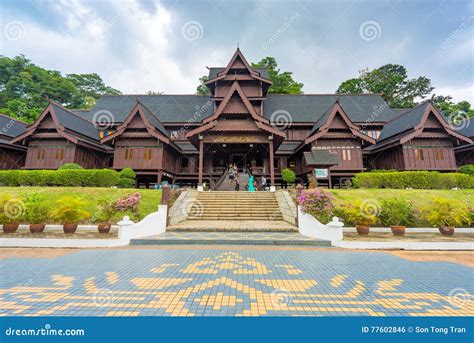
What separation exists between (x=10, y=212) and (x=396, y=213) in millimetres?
16150

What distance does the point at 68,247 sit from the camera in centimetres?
705

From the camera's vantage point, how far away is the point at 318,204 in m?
8.63

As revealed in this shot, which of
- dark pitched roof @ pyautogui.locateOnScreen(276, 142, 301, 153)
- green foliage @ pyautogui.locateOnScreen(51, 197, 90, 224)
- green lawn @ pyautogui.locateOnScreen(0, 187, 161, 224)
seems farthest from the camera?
dark pitched roof @ pyautogui.locateOnScreen(276, 142, 301, 153)

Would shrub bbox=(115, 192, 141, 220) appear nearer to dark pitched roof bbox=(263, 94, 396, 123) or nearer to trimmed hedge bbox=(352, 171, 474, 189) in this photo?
trimmed hedge bbox=(352, 171, 474, 189)

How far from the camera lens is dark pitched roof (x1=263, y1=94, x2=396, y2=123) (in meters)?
23.6

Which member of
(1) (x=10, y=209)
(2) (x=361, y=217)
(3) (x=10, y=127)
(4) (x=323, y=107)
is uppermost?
(4) (x=323, y=107)

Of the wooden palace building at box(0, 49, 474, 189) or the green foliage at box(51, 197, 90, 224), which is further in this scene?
the wooden palace building at box(0, 49, 474, 189)

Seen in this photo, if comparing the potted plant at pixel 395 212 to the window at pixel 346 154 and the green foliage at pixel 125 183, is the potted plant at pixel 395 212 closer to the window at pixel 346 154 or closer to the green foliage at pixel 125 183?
the window at pixel 346 154

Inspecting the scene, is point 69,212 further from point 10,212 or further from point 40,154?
point 40,154

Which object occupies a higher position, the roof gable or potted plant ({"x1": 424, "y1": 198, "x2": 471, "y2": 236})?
the roof gable

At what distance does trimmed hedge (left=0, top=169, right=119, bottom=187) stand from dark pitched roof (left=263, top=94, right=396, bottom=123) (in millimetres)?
18437

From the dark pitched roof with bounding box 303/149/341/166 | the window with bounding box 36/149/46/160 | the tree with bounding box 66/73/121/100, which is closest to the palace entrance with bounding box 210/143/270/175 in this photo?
the dark pitched roof with bounding box 303/149/341/166

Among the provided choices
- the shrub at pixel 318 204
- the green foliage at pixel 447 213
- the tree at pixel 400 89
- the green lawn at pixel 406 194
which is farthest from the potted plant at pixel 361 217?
the tree at pixel 400 89

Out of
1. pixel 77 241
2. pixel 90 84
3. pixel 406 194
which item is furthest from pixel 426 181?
pixel 90 84
